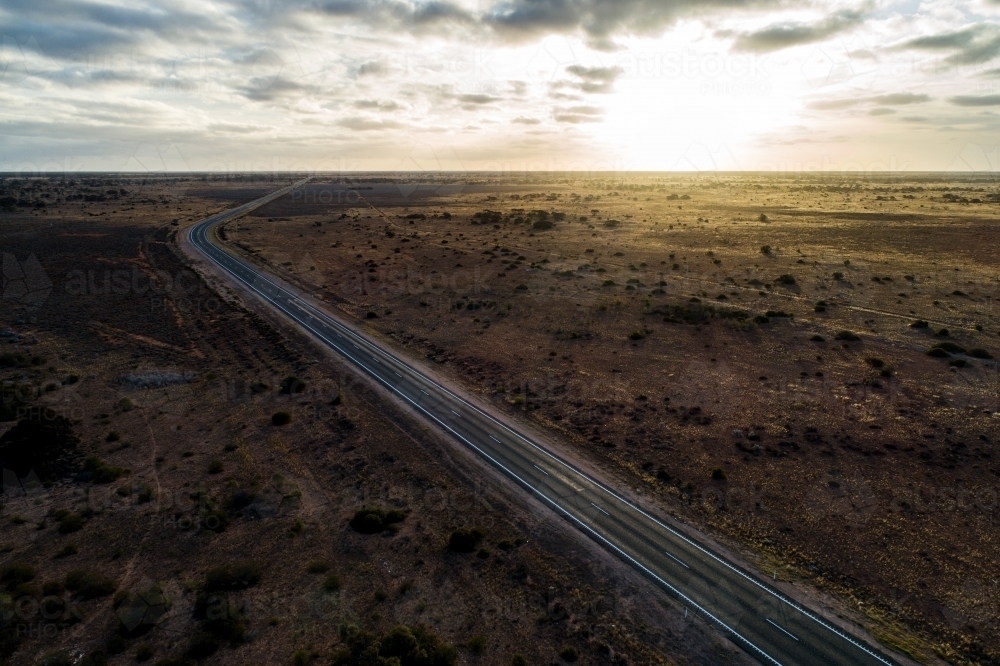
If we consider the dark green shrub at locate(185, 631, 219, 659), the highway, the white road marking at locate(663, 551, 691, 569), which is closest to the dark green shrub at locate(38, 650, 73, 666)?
the dark green shrub at locate(185, 631, 219, 659)

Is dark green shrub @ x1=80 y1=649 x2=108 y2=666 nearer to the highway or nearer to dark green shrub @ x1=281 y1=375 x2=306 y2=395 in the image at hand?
the highway

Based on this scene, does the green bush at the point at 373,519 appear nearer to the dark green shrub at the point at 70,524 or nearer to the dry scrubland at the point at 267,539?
the dry scrubland at the point at 267,539

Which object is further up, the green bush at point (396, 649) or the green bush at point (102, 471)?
the green bush at point (102, 471)

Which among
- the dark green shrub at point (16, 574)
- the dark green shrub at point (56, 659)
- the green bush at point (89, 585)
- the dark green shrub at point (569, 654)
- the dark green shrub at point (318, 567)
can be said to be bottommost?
the dark green shrub at point (569, 654)

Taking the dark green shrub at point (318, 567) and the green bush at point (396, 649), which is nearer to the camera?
the green bush at point (396, 649)

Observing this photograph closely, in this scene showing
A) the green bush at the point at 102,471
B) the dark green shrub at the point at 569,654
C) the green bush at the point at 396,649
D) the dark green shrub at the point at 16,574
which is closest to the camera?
the green bush at the point at 396,649

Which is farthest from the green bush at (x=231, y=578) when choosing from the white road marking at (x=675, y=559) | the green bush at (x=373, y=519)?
the white road marking at (x=675, y=559)

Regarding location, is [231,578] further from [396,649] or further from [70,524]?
[70,524]

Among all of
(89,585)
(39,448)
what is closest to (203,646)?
(89,585)

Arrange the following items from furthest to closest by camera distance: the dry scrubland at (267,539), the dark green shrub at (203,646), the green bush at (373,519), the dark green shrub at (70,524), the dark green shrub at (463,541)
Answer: the green bush at (373,519) → the dark green shrub at (70,524) → the dark green shrub at (463,541) → the dry scrubland at (267,539) → the dark green shrub at (203,646)
